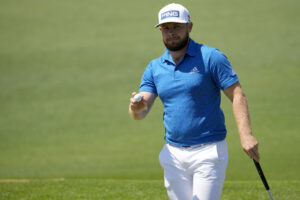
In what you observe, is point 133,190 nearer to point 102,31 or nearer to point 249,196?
point 249,196

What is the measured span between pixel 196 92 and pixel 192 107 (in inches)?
5.3

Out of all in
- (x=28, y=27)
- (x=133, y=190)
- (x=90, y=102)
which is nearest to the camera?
(x=133, y=190)

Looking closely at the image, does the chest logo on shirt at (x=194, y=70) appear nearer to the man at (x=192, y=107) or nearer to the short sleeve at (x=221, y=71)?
the man at (x=192, y=107)

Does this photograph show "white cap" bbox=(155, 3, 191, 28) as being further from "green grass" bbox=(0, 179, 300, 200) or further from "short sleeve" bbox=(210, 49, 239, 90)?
"green grass" bbox=(0, 179, 300, 200)

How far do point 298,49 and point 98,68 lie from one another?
8133 mm

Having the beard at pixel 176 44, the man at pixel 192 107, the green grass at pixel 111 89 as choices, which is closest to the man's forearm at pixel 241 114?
the man at pixel 192 107

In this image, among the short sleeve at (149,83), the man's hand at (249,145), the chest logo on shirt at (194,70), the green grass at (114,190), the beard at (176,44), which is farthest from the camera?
the green grass at (114,190)

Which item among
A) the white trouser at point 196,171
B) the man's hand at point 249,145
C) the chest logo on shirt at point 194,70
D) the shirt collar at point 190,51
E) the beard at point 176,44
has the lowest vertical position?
the white trouser at point 196,171

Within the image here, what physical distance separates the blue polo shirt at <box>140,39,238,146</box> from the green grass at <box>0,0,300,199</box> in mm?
3245

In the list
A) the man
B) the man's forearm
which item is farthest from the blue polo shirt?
the man's forearm

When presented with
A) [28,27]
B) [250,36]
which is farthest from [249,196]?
[28,27]

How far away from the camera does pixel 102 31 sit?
2323 cm

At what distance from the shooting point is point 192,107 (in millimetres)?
4438

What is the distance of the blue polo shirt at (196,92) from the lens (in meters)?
4.37
